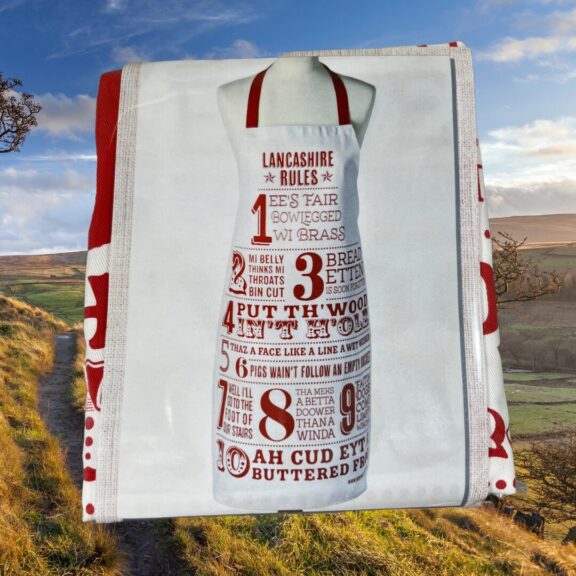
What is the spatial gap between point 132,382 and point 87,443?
0.33 metres

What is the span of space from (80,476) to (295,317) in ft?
14.3

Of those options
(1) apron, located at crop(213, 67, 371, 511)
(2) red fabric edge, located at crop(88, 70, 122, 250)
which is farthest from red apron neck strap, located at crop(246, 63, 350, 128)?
(2) red fabric edge, located at crop(88, 70, 122, 250)

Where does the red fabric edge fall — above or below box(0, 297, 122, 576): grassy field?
above

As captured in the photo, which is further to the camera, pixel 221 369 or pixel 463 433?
pixel 463 433

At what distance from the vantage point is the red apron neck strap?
2013mm

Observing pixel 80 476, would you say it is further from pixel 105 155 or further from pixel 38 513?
pixel 105 155

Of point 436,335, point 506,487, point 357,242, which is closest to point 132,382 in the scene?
point 357,242

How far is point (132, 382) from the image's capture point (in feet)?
7.17

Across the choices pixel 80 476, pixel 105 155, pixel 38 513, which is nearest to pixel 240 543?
pixel 38 513

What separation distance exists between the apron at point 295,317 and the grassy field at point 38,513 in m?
1.99

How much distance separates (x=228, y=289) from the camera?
2.06 metres

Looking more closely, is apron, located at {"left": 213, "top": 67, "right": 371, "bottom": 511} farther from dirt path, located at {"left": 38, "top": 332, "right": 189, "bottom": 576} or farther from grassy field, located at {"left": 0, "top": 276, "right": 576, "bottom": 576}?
dirt path, located at {"left": 38, "top": 332, "right": 189, "bottom": 576}

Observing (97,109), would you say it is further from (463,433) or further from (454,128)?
(463,433)

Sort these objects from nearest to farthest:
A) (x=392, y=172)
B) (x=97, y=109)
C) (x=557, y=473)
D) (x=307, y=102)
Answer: (x=307, y=102)
(x=392, y=172)
(x=97, y=109)
(x=557, y=473)
